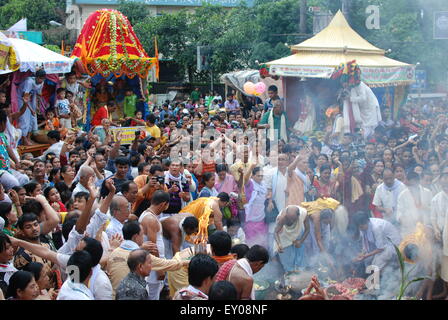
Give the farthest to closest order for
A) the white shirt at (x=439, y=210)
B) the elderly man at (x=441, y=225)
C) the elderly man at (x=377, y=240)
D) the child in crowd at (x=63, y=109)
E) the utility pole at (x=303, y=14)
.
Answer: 1. the utility pole at (x=303, y=14)
2. the child in crowd at (x=63, y=109)
3. the elderly man at (x=377, y=240)
4. the white shirt at (x=439, y=210)
5. the elderly man at (x=441, y=225)

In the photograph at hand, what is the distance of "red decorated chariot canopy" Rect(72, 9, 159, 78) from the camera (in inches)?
516

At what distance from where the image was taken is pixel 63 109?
11523mm

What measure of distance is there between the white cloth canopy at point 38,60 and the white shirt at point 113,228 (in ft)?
19.8

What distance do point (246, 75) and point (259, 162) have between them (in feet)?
39.9

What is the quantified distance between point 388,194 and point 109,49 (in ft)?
26.6

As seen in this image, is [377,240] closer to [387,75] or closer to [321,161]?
[321,161]

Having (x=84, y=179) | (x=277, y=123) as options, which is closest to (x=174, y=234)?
(x=84, y=179)

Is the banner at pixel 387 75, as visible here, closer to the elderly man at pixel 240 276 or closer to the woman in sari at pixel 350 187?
the woman in sari at pixel 350 187

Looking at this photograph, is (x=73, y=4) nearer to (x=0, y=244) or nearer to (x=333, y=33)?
(x=333, y=33)

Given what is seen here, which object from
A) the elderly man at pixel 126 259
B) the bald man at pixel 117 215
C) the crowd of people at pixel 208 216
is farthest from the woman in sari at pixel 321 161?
the elderly man at pixel 126 259

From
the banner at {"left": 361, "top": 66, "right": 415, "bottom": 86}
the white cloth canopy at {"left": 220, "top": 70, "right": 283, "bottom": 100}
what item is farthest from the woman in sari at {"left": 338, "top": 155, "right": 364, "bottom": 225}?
the white cloth canopy at {"left": 220, "top": 70, "right": 283, "bottom": 100}

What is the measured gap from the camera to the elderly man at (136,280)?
386 cm

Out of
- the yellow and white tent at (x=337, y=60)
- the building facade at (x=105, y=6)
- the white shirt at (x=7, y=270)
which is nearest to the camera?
the white shirt at (x=7, y=270)
